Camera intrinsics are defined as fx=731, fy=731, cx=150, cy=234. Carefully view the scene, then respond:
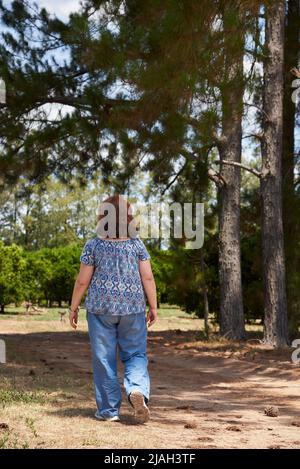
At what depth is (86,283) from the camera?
5703 millimetres

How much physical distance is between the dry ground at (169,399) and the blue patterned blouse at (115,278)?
88 centimetres

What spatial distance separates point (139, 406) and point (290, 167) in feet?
32.7

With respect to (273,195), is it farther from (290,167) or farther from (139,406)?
(139,406)

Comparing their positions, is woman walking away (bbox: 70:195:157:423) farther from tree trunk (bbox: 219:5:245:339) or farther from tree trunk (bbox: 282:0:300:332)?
tree trunk (bbox: 282:0:300:332)

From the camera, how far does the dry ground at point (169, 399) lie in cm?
500

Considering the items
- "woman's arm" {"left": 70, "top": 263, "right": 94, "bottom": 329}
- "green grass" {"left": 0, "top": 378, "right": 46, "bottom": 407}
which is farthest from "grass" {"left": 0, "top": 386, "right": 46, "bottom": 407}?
"woman's arm" {"left": 70, "top": 263, "right": 94, "bottom": 329}

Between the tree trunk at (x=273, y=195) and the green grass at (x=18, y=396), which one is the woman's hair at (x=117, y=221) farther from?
the tree trunk at (x=273, y=195)

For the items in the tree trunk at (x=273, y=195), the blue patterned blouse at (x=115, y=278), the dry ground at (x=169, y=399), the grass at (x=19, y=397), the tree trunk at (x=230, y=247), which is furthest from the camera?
the tree trunk at (x=230, y=247)

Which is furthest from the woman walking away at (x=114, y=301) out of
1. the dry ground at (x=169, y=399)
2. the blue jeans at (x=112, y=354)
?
the dry ground at (x=169, y=399)

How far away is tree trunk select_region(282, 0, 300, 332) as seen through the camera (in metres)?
14.1

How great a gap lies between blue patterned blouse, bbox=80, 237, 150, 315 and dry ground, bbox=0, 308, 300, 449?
881 millimetres
